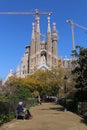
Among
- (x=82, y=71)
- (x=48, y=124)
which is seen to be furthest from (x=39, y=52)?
(x=48, y=124)

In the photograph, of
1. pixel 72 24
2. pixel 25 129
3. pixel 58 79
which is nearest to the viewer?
pixel 25 129

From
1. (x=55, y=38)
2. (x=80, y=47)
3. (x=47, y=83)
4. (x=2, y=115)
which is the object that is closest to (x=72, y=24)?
(x=55, y=38)

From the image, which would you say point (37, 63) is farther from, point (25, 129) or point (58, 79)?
point (25, 129)

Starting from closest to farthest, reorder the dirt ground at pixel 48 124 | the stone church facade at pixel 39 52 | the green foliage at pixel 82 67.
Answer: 1. the dirt ground at pixel 48 124
2. the green foliage at pixel 82 67
3. the stone church facade at pixel 39 52

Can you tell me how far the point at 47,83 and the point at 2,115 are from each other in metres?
70.9


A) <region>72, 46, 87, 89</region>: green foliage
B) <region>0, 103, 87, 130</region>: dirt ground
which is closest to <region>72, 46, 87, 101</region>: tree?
<region>72, 46, 87, 89</region>: green foliage

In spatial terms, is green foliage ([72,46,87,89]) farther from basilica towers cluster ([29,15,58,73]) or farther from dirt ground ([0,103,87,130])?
basilica towers cluster ([29,15,58,73])

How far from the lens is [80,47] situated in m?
33.5

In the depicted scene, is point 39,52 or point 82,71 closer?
point 82,71

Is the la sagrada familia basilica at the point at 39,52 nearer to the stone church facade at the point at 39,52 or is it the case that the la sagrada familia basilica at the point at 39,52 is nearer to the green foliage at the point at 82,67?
the stone church facade at the point at 39,52

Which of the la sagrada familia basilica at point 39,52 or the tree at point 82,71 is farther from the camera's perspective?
the la sagrada familia basilica at point 39,52

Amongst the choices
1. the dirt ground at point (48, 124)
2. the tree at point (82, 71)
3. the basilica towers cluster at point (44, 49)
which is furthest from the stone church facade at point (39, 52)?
the dirt ground at point (48, 124)

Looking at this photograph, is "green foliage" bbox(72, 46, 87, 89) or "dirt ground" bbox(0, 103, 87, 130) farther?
"green foliage" bbox(72, 46, 87, 89)

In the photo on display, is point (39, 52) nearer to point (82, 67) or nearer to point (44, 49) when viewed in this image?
point (44, 49)
